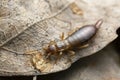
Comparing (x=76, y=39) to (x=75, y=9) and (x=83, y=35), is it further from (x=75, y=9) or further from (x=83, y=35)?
(x=75, y=9)

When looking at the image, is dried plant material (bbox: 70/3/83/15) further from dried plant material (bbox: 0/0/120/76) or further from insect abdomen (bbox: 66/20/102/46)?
insect abdomen (bbox: 66/20/102/46)

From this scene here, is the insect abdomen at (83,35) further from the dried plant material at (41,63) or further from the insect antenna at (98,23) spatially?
the dried plant material at (41,63)

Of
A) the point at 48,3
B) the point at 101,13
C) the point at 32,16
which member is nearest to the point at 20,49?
the point at 32,16

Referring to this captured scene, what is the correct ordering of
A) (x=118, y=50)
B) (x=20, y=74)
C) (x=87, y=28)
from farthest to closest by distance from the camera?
(x=118, y=50) → (x=87, y=28) → (x=20, y=74)

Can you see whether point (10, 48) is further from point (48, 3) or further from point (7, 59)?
point (48, 3)

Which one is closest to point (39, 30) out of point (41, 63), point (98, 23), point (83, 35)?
point (41, 63)

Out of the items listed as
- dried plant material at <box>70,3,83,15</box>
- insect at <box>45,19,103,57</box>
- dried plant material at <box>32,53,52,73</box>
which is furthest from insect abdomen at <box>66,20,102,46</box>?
dried plant material at <box>32,53,52,73</box>

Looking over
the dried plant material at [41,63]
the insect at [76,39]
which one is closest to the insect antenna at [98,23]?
the insect at [76,39]
